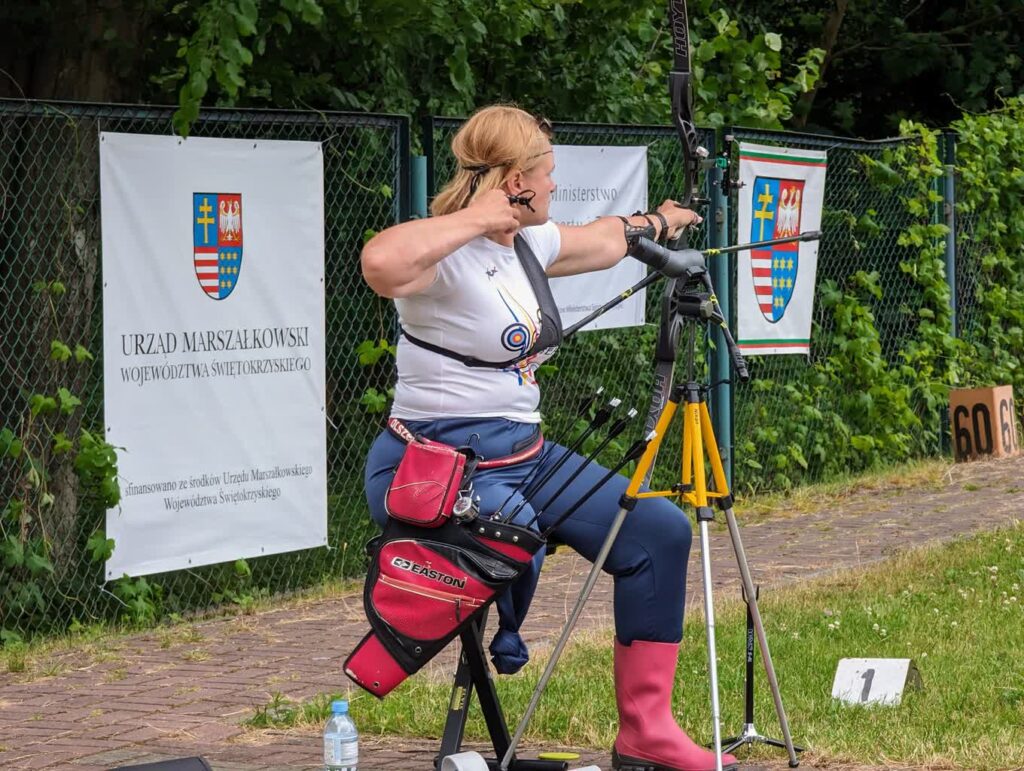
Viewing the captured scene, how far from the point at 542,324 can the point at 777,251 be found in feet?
20.9

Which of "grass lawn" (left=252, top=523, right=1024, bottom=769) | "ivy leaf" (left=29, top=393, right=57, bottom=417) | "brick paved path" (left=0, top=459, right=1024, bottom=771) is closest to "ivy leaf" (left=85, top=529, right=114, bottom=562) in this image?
"brick paved path" (left=0, top=459, right=1024, bottom=771)

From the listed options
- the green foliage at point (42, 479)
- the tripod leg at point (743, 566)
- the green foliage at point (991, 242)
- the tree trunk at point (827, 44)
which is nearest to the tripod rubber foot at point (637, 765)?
the tripod leg at point (743, 566)

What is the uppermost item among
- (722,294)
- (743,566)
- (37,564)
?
(722,294)

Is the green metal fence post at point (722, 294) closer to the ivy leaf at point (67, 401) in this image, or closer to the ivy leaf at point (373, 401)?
the ivy leaf at point (373, 401)

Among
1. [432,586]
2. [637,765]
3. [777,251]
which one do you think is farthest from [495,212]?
[777,251]

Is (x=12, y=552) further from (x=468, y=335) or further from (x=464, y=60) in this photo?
(x=464, y=60)

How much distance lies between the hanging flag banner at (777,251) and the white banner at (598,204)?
2.66ft

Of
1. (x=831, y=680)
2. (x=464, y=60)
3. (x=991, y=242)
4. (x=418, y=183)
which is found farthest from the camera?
(x=991, y=242)

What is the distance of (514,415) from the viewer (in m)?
4.85

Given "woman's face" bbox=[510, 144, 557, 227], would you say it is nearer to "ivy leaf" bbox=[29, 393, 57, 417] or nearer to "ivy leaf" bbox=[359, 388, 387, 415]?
"ivy leaf" bbox=[29, 393, 57, 417]

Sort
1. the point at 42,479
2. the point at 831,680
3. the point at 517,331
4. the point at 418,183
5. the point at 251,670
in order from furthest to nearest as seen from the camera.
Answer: the point at 418,183, the point at 42,479, the point at 251,670, the point at 831,680, the point at 517,331

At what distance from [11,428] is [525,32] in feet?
12.4

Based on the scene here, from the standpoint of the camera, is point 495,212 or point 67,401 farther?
point 67,401

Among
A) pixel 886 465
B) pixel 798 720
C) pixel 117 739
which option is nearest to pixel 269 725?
pixel 117 739
